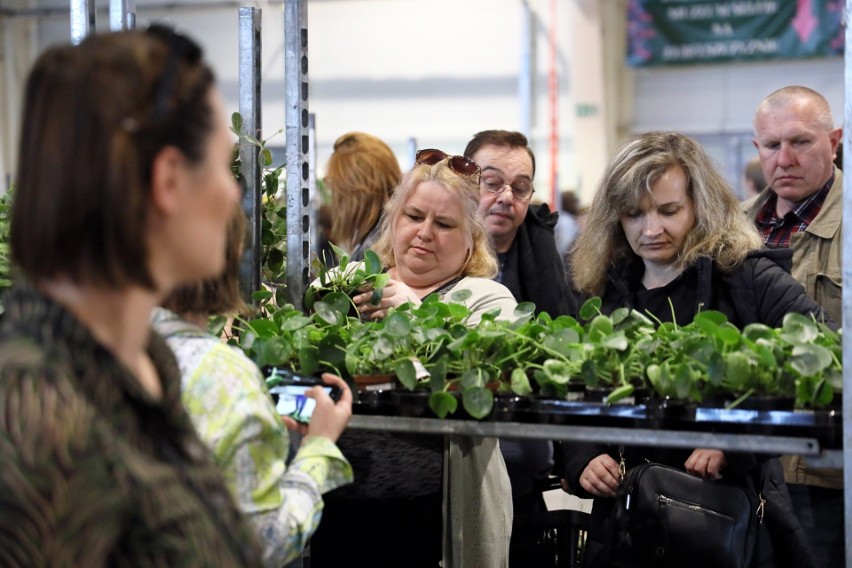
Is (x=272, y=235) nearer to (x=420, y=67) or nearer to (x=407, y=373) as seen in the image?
(x=407, y=373)

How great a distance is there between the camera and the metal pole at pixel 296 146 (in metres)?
2.15

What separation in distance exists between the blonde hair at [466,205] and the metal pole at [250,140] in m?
0.44

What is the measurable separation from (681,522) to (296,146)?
3.36 ft

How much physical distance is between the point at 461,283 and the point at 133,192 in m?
1.54

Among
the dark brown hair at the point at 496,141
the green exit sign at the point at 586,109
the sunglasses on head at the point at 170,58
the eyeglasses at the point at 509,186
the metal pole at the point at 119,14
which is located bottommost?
the eyeglasses at the point at 509,186

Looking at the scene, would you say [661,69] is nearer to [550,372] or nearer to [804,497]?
[804,497]

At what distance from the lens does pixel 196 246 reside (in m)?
0.98

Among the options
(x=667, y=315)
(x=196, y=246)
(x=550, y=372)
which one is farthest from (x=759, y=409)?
(x=196, y=246)

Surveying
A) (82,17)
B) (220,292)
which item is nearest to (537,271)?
(82,17)

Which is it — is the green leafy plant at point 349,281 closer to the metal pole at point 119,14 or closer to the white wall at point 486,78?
the metal pole at point 119,14

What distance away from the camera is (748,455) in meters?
2.14

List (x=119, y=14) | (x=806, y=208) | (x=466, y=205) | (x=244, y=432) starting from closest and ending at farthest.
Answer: (x=244, y=432) → (x=119, y=14) → (x=466, y=205) → (x=806, y=208)

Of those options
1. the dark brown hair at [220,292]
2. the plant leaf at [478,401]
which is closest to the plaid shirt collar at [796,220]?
the plant leaf at [478,401]

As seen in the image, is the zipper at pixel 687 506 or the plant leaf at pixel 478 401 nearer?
the plant leaf at pixel 478 401
